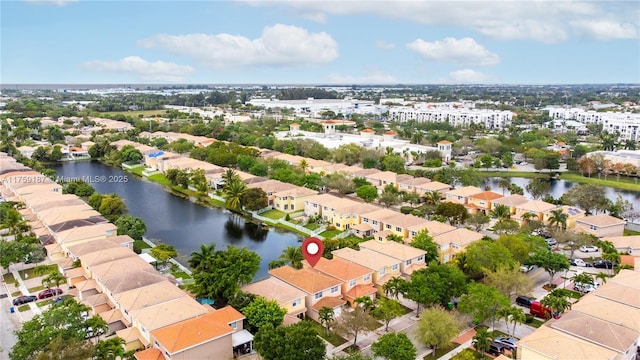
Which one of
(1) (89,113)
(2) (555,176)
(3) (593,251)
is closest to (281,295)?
(3) (593,251)

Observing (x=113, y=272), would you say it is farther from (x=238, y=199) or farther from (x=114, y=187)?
(x=114, y=187)

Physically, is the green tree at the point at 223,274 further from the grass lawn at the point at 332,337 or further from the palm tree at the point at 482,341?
the palm tree at the point at 482,341

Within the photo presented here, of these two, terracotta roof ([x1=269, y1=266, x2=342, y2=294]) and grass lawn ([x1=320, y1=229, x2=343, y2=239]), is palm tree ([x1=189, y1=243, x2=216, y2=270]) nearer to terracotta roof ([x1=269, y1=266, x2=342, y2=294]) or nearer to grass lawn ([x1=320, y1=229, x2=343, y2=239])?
terracotta roof ([x1=269, y1=266, x2=342, y2=294])

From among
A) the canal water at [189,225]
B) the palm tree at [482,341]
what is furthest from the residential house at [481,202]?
the palm tree at [482,341]

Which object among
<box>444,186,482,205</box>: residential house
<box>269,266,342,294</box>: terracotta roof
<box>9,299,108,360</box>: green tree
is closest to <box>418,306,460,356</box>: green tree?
<box>269,266,342,294</box>: terracotta roof

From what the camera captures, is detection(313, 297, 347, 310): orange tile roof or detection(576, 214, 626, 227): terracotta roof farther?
detection(576, 214, 626, 227): terracotta roof

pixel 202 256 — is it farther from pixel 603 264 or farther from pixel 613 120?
pixel 613 120
